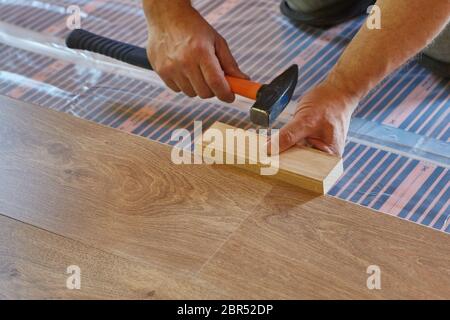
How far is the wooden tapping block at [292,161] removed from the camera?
1579 millimetres

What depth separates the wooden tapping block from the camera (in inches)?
62.2

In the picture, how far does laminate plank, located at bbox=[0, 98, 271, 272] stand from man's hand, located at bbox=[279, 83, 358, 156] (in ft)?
0.41

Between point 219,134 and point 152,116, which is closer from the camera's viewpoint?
point 219,134

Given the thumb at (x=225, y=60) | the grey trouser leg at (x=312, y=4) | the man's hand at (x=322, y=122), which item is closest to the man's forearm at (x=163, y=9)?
the thumb at (x=225, y=60)

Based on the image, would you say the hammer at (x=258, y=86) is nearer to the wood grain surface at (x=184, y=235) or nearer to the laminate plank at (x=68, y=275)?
the wood grain surface at (x=184, y=235)

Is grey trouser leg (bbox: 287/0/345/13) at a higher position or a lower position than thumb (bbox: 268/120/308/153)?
lower

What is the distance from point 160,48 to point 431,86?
718 millimetres

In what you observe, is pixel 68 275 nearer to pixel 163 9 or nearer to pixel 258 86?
pixel 258 86

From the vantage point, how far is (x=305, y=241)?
147 centimetres

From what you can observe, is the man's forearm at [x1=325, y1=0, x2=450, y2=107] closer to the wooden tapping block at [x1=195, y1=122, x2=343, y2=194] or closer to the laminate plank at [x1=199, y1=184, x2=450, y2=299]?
the wooden tapping block at [x1=195, y1=122, x2=343, y2=194]

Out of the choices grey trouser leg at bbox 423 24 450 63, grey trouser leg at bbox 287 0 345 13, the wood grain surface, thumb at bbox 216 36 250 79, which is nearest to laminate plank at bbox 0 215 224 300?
the wood grain surface

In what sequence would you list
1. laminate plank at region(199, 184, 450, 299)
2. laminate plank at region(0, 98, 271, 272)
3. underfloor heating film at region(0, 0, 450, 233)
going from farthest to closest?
underfloor heating film at region(0, 0, 450, 233) < laminate plank at region(0, 98, 271, 272) < laminate plank at region(199, 184, 450, 299)

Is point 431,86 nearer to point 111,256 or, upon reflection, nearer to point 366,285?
point 366,285

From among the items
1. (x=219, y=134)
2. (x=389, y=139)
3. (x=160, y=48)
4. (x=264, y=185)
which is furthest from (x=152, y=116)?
(x=389, y=139)
